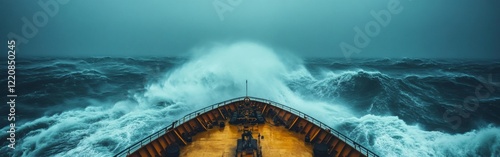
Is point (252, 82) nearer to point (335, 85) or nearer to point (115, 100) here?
point (335, 85)

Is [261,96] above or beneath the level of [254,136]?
above

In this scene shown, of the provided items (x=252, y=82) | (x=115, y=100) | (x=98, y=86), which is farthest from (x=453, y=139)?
(x=98, y=86)

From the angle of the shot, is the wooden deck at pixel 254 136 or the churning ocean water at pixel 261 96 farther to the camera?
the churning ocean water at pixel 261 96

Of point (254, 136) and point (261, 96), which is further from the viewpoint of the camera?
point (261, 96)

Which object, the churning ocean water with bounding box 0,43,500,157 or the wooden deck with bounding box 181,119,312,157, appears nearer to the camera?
the wooden deck with bounding box 181,119,312,157
